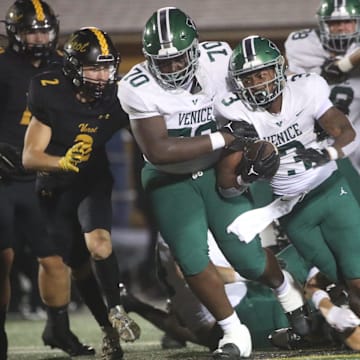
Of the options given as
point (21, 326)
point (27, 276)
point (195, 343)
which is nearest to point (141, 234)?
point (27, 276)

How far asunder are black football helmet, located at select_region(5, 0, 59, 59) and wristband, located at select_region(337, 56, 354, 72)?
142cm

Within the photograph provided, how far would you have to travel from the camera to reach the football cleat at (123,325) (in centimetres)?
499

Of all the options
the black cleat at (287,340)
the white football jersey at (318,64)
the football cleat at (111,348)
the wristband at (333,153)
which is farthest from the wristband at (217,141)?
the white football jersey at (318,64)

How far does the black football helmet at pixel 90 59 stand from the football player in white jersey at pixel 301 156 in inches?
22.3

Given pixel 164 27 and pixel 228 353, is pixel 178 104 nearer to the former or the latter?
pixel 164 27

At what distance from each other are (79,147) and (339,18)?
1590mm

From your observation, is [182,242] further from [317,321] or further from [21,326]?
[21,326]

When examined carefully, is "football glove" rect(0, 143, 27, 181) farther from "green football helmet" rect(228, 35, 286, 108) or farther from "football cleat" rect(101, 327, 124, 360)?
"green football helmet" rect(228, 35, 286, 108)

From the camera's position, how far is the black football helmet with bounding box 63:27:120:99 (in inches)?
208

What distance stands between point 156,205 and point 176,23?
0.77 m

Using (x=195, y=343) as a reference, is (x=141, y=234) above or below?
below

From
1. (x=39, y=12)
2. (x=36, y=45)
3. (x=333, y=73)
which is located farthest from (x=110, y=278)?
(x=333, y=73)

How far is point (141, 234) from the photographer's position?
9.33 meters

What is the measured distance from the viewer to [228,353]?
15.9ft
